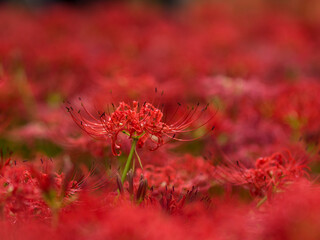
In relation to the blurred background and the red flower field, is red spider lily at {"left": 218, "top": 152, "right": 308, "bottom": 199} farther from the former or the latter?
the blurred background

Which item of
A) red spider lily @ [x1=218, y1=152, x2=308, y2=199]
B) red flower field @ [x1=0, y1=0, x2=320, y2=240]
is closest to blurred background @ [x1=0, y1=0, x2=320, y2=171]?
red flower field @ [x1=0, y1=0, x2=320, y2=240]

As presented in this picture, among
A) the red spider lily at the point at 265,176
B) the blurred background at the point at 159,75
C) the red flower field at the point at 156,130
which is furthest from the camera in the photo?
the blurred background at the point at 159,75

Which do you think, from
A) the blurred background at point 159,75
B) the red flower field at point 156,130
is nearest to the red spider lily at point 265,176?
the red flower field at point 156,130

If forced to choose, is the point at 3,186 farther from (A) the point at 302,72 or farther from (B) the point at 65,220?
(A) the point at 302,72

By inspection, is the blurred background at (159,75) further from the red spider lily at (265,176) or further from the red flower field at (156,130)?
the red spider lily at (265,176)

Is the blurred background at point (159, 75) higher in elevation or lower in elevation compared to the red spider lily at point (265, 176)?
lower

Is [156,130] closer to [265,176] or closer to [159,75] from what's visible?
[265,176]

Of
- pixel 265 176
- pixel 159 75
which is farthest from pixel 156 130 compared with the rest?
pixel 159 75

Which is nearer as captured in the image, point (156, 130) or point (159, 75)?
point (156, 130)

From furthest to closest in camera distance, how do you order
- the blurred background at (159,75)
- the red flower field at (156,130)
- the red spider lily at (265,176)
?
the blurred background at (159,75), the red spider lily at (265,176), the red flower field at (156,130)
